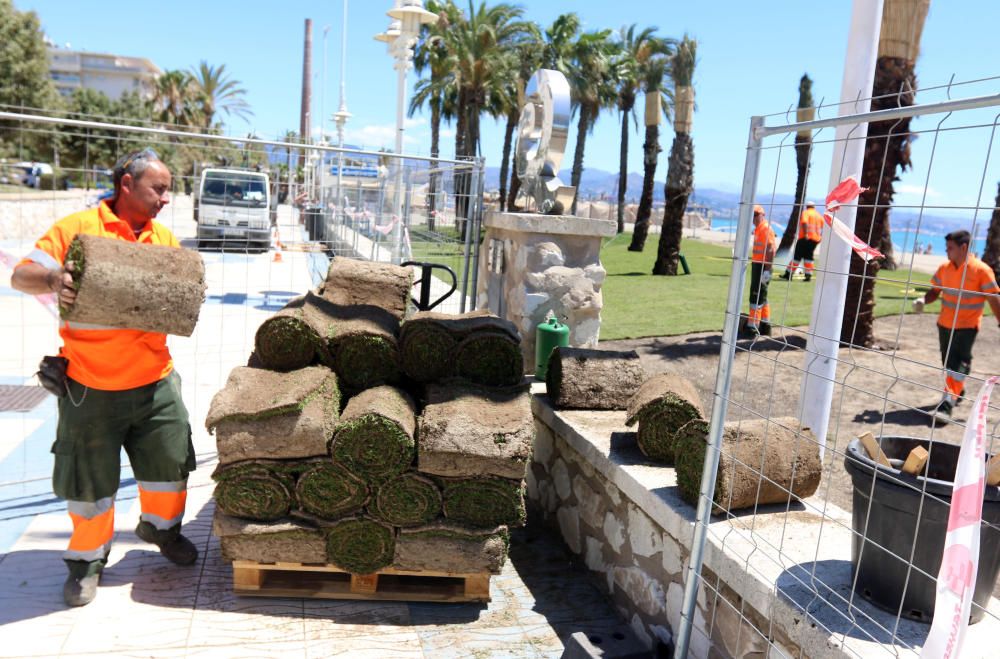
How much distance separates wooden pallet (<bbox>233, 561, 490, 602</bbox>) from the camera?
369cm

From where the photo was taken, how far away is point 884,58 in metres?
9.02

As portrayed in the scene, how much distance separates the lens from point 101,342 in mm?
3434

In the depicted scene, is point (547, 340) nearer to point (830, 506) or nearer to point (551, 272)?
point (551, 272)

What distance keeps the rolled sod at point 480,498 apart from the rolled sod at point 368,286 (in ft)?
4.11

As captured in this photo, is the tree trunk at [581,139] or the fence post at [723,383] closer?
the fence post at [723,383]

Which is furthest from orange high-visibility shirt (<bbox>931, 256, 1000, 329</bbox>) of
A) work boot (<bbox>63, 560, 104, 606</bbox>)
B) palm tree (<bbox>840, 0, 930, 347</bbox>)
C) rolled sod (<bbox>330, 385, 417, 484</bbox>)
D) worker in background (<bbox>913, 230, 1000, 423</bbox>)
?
work boot (<bbox>63, 560, 104, 606</bbox>)

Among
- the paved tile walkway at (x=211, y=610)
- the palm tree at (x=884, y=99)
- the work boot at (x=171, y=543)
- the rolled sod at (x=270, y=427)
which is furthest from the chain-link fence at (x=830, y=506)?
the palm tree at (x=884, y=99)

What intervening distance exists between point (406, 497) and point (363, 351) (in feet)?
→ 2.96

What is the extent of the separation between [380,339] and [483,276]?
284 centimetres

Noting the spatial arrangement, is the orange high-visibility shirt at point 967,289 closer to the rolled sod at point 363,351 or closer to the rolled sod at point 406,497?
the rolled sod at point 363,351

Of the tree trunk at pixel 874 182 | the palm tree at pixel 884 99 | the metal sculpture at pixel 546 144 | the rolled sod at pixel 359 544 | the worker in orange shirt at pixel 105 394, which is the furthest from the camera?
the tree trunk at pixel 874 182

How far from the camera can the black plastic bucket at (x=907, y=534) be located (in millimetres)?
2141

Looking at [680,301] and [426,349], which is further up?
[426,349]

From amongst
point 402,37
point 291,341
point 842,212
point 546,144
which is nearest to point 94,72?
point 402,37
